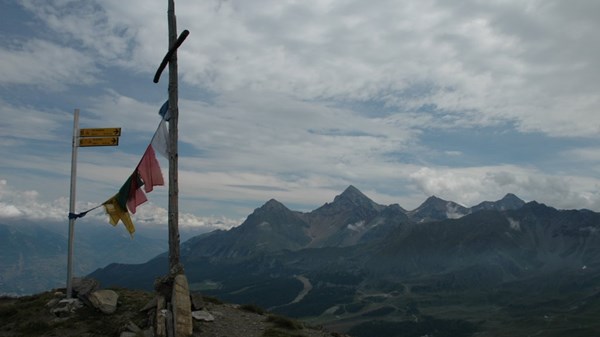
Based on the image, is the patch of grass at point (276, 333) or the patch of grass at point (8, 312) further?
the patch of grass at point (8, 312)

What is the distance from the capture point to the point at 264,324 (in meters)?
30.0

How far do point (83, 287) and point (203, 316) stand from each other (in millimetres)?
8259

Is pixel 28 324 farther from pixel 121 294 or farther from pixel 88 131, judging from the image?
pixel 88 131

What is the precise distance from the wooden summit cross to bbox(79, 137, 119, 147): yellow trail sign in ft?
12.9

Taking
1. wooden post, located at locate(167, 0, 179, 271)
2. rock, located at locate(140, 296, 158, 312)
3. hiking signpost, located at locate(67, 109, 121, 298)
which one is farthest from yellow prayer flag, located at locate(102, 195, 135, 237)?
rock, located at locate(140, 296, 158, 312)

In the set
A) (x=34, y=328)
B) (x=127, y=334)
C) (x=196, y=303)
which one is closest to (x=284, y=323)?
(x=196, y=303)

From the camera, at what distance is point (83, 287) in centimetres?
2942

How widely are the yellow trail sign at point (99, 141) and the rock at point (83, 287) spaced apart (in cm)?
870

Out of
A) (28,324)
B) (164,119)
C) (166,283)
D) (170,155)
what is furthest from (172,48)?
(28,324)

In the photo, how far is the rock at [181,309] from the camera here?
23.8m

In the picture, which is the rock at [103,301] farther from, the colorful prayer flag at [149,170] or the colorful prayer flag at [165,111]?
the colorful prayer flag at [165,111]

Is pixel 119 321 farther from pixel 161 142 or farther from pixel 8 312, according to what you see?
pixel 161 142

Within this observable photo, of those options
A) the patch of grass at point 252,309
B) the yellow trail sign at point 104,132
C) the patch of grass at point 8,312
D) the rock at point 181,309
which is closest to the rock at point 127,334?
the rock at point 181,309

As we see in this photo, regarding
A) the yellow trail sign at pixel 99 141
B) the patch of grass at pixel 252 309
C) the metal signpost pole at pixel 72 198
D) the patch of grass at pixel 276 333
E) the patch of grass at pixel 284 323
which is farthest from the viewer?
the patch of grass at pixel 252 309
